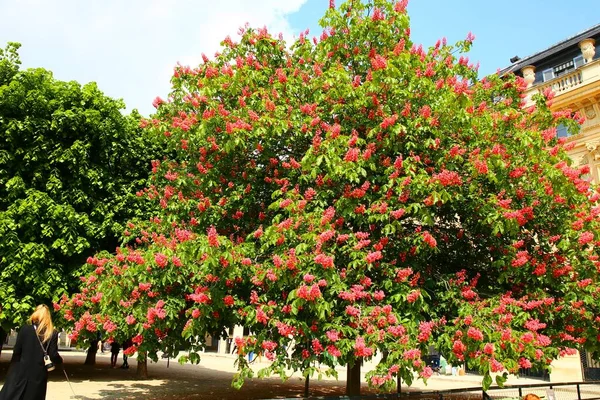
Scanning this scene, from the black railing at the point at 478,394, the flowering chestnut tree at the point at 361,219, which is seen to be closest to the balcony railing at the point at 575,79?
the flowering chestnut tree at the point at 361,219

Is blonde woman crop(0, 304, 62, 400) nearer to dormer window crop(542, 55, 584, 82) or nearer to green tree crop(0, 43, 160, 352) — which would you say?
green tree crop(0, 43, 160, 352)

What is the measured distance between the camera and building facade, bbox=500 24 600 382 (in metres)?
23.6

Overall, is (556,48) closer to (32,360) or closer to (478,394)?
(478,394)

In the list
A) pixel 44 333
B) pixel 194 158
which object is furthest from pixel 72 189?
pixel 44 333

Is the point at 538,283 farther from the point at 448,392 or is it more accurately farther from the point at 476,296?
the point at 448,392

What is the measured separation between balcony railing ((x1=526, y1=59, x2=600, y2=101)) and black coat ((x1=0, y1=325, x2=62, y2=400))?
2443 centimetres

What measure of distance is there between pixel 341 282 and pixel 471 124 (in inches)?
156

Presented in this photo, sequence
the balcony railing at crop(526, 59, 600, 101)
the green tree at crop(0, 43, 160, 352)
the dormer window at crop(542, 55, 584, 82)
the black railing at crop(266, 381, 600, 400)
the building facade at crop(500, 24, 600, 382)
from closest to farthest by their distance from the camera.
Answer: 1. the black railing at crop(266, 381, 600, 400)
2. the green tree at crop(0, 43, 160, 352)
3. the building facade at crop(500, 24, 600, 382)
4. the balcony railing at crop(526, 59, 600, 101)
5. the dormer window at crop(542, 55, 584, 82)

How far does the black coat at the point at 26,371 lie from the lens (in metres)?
6.47

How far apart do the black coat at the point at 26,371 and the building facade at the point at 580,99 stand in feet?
75.8

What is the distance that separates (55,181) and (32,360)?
35.8 feet

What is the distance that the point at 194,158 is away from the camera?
11.5m

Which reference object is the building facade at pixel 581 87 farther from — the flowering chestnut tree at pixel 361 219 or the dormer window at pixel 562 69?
the flowering chestnut tree at pixel 361 219

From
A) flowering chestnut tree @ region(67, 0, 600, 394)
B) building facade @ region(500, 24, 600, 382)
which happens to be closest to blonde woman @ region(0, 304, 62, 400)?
flowering chestnut tree @ region(67, 0, 600, 394)
